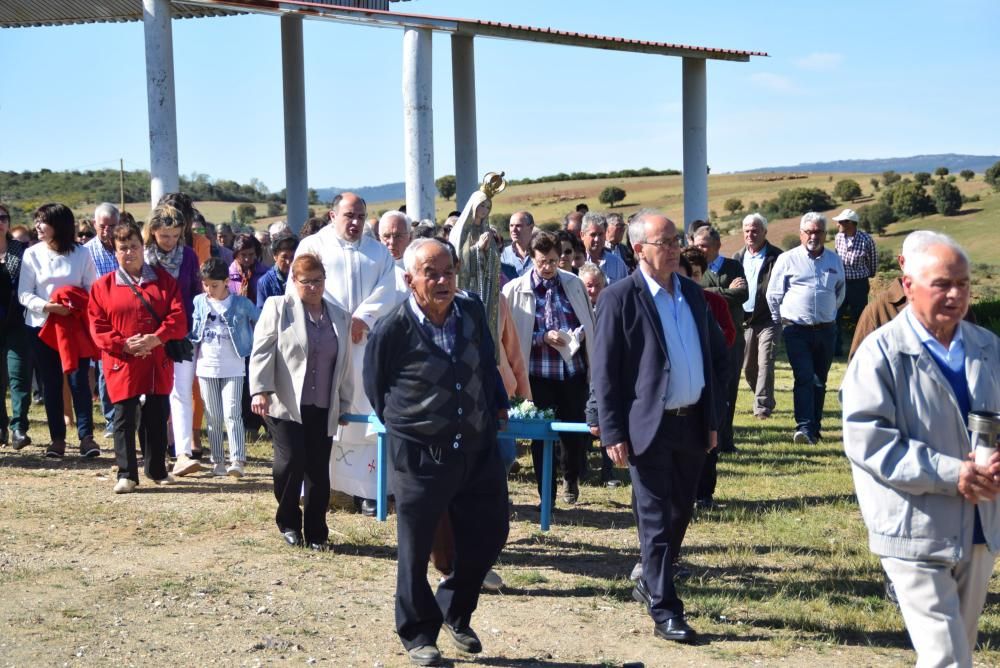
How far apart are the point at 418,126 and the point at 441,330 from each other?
10.0 metres

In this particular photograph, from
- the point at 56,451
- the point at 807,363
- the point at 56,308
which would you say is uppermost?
the point at 56,308

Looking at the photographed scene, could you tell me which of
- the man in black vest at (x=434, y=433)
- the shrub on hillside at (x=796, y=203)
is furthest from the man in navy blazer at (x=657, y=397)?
the shrub on hillside at (x=796, y=203)

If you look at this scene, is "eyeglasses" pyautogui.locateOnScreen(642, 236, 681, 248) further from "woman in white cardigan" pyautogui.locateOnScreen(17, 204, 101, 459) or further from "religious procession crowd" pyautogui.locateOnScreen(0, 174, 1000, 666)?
"woman in white cardigan" pyautogui.locateOnScreen(17, 204, 101, 459)

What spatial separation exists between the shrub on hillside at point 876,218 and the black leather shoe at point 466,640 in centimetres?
4200

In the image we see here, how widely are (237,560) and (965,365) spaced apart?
489 centimetres

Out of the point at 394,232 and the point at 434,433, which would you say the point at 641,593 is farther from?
the point at 394,232

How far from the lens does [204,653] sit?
6289 mm

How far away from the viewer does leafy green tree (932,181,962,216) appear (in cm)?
4697

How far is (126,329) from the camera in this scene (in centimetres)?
1001

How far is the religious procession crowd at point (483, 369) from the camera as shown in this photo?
181 inches

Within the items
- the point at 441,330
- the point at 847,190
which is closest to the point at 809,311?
the point at 441,330

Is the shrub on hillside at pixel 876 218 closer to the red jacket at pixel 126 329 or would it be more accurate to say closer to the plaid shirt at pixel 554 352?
the plaid shirt at pixel 554 352

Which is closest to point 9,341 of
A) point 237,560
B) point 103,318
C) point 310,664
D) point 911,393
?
point 103,318

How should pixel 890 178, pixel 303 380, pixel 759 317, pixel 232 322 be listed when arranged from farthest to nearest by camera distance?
1. pixel 890 178
2. pixel 759 317
3. pixel 232 322
4. pixel 303 380
